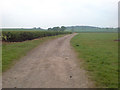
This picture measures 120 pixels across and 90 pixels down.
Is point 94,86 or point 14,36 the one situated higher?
point 14,36

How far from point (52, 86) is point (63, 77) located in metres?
1.05

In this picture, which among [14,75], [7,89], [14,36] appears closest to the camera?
[7,89]

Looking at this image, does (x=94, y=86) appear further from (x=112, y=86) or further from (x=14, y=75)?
(x=14, y=75)

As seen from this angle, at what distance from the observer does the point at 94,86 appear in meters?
4.82

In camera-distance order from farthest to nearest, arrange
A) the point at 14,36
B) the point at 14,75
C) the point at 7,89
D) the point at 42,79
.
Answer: the point at 14,36 → the point at 14,75 → the point at 42,79 → the point at 7,89

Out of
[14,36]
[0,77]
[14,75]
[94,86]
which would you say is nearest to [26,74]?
[14,75]

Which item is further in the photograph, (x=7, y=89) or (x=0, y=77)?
(x=0, y=77)

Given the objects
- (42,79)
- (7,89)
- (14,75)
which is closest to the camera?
(7,89)

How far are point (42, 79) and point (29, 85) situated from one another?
69 centimetres

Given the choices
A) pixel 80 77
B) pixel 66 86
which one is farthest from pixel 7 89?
pixel 80 77

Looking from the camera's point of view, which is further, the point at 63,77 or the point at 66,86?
the point at 63,77

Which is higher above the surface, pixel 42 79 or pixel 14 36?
pixel 14 36

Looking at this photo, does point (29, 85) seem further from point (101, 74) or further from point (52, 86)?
point (101, 74)

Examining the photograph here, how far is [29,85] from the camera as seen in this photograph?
194 inches
